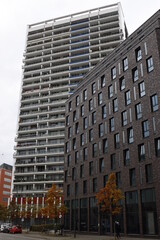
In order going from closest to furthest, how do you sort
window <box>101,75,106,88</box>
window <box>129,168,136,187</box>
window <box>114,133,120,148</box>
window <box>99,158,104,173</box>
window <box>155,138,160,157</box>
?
window <box>155,138,160,157</box> < window <box>129,168,136,187</box> < window <box>114,133,120,148</box> < window <box>99,158,104,173</box> < window <box>101,75,106,88</box>

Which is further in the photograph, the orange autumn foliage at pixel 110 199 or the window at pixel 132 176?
the window at pixel 132 176

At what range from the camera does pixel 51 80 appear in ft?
299

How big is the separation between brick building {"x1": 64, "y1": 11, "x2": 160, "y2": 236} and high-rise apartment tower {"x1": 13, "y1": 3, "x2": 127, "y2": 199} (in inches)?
1031

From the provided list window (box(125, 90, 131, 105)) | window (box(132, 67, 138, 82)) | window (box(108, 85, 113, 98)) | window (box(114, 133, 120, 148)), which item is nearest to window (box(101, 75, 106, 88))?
window (box(108, 85, 113, 98))

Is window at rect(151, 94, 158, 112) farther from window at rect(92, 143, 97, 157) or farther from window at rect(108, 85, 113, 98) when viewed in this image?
window at rect(92, 143, 97, 157)

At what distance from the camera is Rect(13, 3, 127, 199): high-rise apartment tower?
79438 mm

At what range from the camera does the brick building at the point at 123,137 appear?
33188 mm

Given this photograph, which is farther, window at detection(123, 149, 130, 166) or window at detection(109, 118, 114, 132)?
→ window at detection(109, 118, 114, 132)

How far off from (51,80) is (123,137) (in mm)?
56954

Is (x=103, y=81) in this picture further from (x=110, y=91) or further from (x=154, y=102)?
(x=154, y=102)

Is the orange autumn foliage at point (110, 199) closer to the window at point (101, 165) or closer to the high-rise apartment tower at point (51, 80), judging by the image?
the window at point (101, 165)

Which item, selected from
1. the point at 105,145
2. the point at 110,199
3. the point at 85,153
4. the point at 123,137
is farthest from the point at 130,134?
the point at 85,153

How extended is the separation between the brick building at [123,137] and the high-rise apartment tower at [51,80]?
26.2 m

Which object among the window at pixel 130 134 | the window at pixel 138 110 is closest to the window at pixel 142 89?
the window at pixel 138 110
